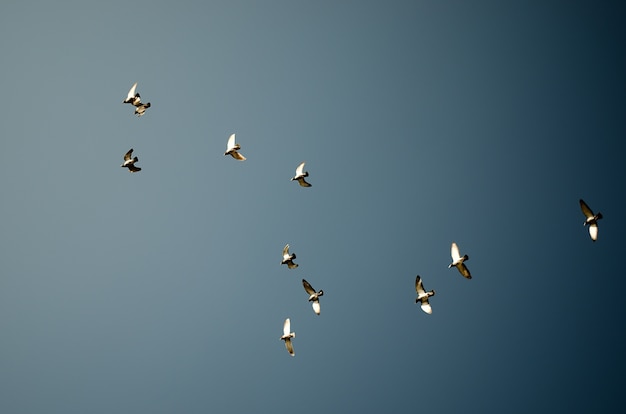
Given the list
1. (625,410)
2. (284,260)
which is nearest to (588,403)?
(625,410)

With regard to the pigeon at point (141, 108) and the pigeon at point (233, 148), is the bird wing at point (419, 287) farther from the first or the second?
the pigeon at point (141, 108)

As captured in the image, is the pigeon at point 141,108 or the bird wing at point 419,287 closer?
the pigeon at point 141,108

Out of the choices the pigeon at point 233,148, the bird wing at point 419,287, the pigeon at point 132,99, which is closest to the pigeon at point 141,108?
the pigeon at point 132,99

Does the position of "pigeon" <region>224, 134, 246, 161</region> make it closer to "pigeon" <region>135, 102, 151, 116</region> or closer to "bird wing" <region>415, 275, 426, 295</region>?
"pigeon" <region>135, 102, 151, 116</region>

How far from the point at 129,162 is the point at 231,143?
664 cm

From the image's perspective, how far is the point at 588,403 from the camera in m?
93.8

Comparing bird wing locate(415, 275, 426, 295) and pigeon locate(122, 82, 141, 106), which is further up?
pigeon locate(122, 82, 141, 106)

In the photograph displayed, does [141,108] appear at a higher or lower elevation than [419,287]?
higher

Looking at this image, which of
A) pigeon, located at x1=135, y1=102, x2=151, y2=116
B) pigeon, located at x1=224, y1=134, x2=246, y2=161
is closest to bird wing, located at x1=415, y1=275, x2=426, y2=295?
pigeon, located at x1=224, y1=134, x2=246, y2=161

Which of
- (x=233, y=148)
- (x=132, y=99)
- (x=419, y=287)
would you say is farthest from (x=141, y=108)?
(x=419, y=287)

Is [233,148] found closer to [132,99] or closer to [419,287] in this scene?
[132,99]

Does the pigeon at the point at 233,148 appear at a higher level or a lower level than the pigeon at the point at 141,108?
lower

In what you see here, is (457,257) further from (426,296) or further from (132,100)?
(132,100)

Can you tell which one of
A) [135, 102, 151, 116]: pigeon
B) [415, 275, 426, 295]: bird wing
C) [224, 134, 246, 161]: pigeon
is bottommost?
[415, 275, 426, 295]: bird wing
